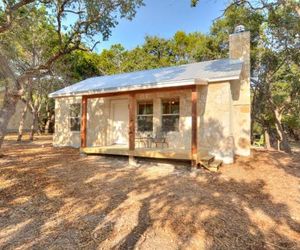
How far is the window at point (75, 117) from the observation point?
13180 millimetres

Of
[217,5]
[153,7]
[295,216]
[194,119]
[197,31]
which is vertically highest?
[197,31]

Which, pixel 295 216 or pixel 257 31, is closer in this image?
pixel 295 216

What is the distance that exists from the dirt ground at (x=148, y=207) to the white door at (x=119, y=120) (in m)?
3.49

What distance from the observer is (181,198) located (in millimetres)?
5547

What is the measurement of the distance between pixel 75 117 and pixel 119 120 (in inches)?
109

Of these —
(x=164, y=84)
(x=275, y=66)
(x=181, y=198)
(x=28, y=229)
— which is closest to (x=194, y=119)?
(x=164, y=84)

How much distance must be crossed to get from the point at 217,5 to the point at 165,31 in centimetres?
1561

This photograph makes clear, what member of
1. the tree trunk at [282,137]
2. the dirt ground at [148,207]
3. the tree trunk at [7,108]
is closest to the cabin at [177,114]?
the dirt ground at [148,207]

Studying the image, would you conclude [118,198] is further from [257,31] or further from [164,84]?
[257,31]

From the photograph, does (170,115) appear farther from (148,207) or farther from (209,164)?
(148,207)

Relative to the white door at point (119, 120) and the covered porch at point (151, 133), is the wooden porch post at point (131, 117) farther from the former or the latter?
the white door at point (119, 120)

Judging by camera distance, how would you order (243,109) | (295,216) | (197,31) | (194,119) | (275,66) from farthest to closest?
(197,31), (275,66), (243,109), (194,119), (295,216)

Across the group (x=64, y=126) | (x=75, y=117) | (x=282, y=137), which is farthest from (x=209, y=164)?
(x=282, y=137)

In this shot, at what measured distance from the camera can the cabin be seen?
8.63 m
